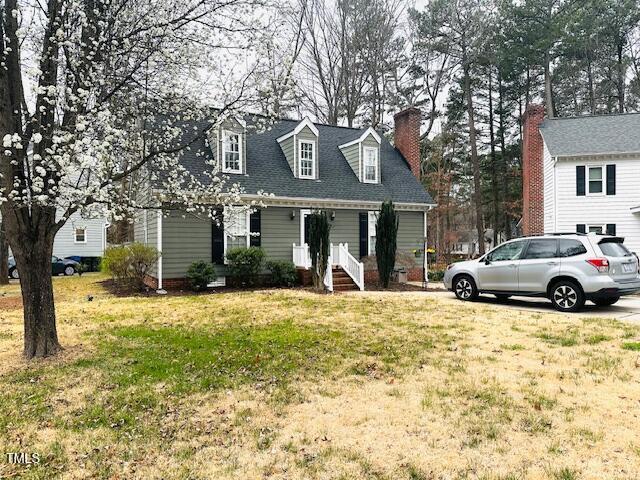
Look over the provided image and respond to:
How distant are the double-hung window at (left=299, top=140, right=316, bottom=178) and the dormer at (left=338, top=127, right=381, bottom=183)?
2012 mm

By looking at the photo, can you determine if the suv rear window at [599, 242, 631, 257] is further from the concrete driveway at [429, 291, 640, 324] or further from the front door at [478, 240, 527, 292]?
the front door at [478, 240, 527, 292]

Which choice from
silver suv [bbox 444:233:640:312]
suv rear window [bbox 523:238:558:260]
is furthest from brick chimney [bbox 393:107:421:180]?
suv rear window [bbox 523:238:558:260]

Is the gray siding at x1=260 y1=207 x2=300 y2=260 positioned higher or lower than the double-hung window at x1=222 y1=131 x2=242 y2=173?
lower

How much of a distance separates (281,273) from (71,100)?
1011 cm

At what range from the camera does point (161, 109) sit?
7234 mm

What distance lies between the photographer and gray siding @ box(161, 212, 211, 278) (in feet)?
46.7

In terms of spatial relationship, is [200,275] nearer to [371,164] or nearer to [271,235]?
[271,235]

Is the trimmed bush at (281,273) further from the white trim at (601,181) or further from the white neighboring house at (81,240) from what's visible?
the white neighboring house at (81,240)

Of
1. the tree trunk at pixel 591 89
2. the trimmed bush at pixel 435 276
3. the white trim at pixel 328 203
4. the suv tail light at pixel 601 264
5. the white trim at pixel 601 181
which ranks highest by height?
the tree trunk at pixel 591 89

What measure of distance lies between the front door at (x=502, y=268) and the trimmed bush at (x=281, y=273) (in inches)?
257

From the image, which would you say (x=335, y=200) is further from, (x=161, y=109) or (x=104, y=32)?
(x=104, y=32)

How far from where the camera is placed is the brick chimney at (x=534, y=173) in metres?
21.8

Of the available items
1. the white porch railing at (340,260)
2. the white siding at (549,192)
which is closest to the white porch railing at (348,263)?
the white porch railing at (340,260)

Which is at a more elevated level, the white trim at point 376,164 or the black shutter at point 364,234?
the white trim at point 376,164
